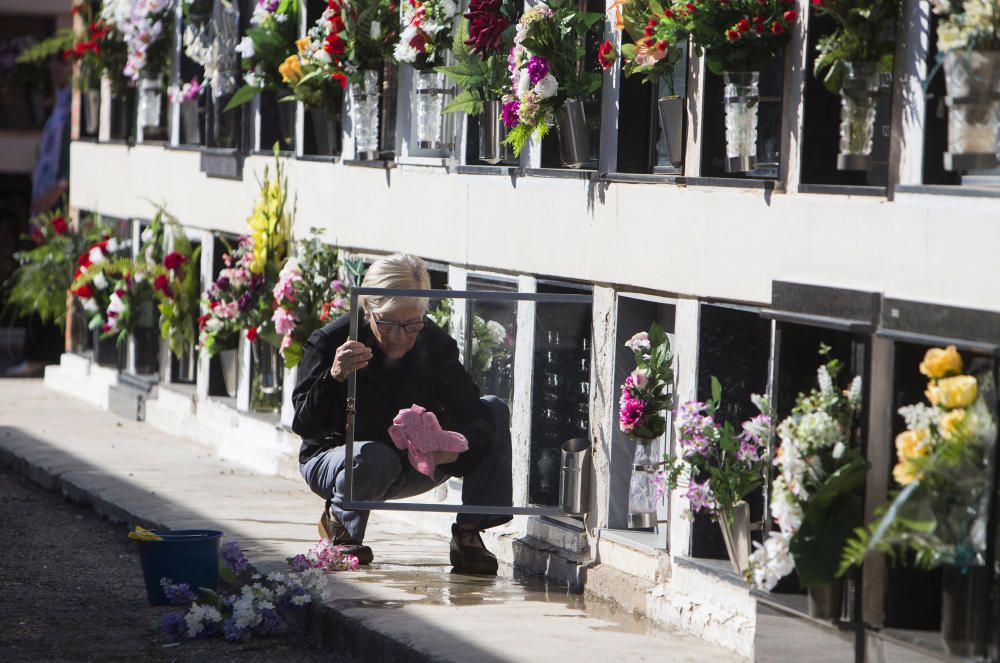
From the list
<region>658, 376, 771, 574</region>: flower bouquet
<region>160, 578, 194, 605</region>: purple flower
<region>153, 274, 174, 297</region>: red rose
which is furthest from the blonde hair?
<region>153, 274, 174, 297</region>: red rose

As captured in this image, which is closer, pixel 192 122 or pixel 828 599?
pixel 828 599

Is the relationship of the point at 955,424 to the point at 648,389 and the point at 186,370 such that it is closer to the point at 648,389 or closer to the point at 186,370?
the point at 648,389

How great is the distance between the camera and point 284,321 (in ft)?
39.2

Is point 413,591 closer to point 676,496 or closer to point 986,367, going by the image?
point 676,496

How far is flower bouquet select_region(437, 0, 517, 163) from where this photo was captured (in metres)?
9.41

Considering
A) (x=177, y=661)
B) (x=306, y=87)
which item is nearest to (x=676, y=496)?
(x=177, y=661)

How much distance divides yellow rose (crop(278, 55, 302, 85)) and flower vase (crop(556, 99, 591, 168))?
11.8 feet

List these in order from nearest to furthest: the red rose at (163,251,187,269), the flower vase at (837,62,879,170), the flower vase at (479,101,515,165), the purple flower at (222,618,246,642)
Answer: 1. the flower vase at (837,62,879,170)
2. the purple flower at (222,618,246,642)
3. the flower vase at (479,101,515,165)
4. the red rose at (163,251,187,269)

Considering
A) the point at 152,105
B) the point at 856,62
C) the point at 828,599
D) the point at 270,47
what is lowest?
the point at 828,599

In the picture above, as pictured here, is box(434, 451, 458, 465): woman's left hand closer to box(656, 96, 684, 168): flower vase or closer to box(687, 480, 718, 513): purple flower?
box(687, 480, 718, 513): purple flower

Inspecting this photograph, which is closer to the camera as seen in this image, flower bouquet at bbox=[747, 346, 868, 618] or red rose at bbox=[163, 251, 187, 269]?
flower bouquet at bbox=[747, 346, 868, 618]

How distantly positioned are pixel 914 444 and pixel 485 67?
4.24 meters

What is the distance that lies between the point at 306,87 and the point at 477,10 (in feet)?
10.0

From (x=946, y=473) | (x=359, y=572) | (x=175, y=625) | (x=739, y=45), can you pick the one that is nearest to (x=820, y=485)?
(x=946, y=473)
